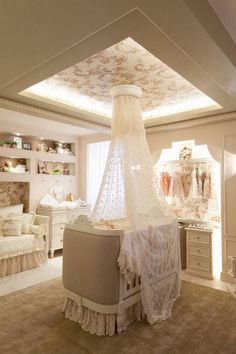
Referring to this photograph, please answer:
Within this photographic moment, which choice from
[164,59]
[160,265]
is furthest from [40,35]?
[160,265]

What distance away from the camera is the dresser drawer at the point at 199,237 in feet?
13.1

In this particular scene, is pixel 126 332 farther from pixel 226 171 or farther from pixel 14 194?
pixel 14 194

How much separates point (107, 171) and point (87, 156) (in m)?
3.23

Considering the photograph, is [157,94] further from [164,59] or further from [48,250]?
[48,250]

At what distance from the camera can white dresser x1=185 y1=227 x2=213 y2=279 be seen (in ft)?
13.1

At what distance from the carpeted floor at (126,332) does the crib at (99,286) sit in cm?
11

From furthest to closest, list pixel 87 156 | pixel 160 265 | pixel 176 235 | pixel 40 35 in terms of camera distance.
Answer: pixel 87 156, pixel 176 235, pixel 160 265, pixel 40 35

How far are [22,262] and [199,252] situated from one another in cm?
297

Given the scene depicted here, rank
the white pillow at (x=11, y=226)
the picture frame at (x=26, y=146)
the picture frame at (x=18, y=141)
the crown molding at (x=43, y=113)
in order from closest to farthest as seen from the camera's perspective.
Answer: the crown molding at (x=43, y=113) → the white pillow at (x=11, y=226) → the picture frame at (x=18, y=141) → the picture frame at (x=26, y=146)

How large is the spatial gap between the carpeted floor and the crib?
108 millimetres

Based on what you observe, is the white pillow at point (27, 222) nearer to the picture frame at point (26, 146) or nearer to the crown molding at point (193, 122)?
the picture frame at point (26, 146)

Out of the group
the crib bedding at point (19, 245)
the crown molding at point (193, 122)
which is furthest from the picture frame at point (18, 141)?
the crown molding at point (193, 122)

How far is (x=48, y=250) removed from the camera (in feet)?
16.3

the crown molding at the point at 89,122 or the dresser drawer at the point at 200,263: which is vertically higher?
the crown molding at the point at 89,122
